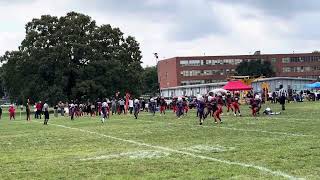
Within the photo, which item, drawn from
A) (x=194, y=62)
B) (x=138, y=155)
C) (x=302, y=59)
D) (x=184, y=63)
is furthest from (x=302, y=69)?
(x=138, y=155)

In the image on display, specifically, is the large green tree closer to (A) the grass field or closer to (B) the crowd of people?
(B) the crowd of people

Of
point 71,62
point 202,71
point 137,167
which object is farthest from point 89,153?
point 202,71

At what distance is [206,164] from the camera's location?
1255 cm

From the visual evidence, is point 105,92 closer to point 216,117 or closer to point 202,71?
point 216,117

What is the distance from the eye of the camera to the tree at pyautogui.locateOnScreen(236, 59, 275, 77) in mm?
143000

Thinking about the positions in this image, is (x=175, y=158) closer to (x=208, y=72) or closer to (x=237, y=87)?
(x=237, y=87)

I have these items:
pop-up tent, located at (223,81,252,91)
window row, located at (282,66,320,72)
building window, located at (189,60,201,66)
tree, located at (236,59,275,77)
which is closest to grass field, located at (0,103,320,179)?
pop-up tent, located at (223,81,252,91)

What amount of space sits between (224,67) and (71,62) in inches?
3273

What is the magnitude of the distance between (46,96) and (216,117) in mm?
49815

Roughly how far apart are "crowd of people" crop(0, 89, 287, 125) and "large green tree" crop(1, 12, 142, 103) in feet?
29.0

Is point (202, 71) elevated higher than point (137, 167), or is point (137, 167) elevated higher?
point (202, 71)

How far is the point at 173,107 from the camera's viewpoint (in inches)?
2215

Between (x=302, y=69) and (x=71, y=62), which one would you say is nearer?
(x=71, y=62)

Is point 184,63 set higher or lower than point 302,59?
lower
